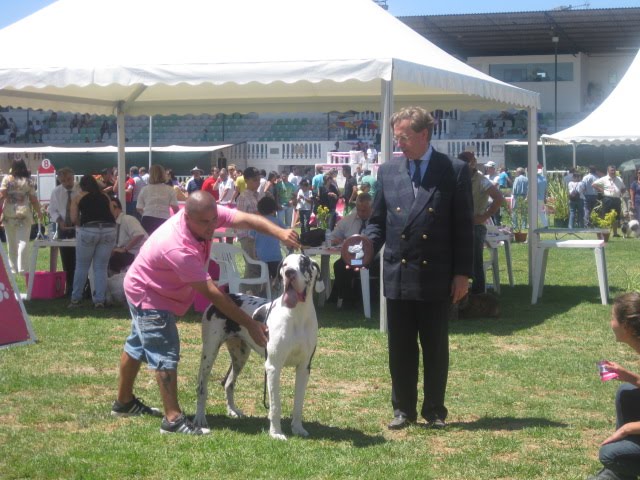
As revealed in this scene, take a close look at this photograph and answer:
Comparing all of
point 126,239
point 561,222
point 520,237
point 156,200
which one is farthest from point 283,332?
point 561,222

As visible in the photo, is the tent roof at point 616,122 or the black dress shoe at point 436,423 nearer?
the black dress shoe at point 436,423

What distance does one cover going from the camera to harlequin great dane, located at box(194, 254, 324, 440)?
5.87 metres

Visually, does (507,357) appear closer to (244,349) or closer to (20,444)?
(244,349)

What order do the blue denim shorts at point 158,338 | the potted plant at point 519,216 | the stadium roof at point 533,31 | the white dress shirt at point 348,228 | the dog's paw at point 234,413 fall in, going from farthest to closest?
the stadium roof at point 533,31 → the potted plant at point 519,216 → the white dress shirt at point 348,228 → the dog's paw at point 234,413 → the blue denim shorts at point 158,338

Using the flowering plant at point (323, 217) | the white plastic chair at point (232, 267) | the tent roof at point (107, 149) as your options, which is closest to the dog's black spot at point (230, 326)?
the white plastic chair at point (232, 267)

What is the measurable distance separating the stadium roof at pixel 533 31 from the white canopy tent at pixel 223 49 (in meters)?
41.5

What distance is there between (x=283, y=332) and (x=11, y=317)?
382 centimetres

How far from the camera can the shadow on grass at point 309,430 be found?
6105 millimetres

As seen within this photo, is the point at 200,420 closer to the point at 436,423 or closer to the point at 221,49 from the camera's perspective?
the point at 436,423

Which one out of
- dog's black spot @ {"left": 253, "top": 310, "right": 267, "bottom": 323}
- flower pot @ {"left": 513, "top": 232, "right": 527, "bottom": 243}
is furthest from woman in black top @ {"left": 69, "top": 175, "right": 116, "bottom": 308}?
flower pot @ {"left": 513, "top": 232, "right": 527, "bottom": 243}

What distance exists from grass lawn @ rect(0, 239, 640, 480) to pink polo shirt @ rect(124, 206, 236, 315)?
0.81m

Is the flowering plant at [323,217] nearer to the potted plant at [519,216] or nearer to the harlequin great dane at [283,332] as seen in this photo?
Result: the potted plant at [519,216]

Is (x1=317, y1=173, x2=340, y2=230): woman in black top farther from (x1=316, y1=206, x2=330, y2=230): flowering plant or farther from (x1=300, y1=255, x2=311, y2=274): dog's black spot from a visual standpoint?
(x1=300, y1=255, x2=311, y2=274): dog's black spot

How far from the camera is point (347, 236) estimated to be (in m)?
11.9
